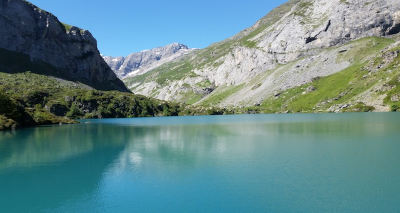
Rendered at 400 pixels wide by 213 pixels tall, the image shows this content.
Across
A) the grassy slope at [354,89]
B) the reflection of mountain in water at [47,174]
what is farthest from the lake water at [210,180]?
the grassy slope at [354,89]

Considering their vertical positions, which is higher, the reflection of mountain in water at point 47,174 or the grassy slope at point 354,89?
the grassy slope at point 354,89

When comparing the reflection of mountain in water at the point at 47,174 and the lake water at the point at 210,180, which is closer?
the lake water at the point at 210,180

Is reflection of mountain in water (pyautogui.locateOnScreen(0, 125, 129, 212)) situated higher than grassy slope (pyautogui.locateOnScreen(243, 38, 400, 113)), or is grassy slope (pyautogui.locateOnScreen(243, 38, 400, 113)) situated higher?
grassy slope (pyautogui.locateOnScreen(243, 38, 400, 113))

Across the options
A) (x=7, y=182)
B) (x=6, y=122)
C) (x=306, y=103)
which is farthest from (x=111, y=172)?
(x=306, y=103)

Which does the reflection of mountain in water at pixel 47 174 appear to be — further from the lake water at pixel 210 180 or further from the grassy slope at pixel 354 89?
the grassy slope at pixel 354 89

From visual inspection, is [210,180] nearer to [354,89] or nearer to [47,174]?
[47,174]

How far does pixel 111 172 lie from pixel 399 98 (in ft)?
495

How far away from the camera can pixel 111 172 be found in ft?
91.9

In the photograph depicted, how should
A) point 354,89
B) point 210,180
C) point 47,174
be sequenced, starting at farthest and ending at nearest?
1. point 354,89
2. point 47,174
3. point 210,180

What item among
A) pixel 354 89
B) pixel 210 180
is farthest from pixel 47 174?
pixel 354 89

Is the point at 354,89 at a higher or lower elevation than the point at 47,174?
higher

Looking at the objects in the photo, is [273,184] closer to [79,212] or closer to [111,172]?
[79,212]

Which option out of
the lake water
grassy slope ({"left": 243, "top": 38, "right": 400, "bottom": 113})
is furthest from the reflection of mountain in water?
grassy slope ({"left": 243, "top": 38, "right": 400, "bottom": 113})

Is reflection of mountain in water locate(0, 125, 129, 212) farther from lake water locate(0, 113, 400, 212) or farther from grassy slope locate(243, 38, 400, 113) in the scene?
grassy slope locate(243, 38, 400, 113)
